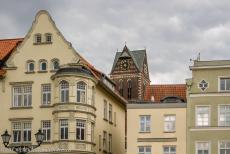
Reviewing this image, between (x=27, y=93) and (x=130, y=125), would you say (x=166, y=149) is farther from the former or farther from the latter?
(x=27, y=93)

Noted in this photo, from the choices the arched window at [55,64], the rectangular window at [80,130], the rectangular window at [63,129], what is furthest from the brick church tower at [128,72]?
the rectangular window at [63,129]

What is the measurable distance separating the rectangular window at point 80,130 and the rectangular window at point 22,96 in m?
5.29

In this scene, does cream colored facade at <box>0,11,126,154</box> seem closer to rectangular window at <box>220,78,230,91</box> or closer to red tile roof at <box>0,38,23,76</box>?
red tile roof at <box>0,38,23,76</box>

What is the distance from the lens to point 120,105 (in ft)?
228

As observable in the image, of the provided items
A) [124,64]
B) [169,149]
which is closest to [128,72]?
[124,64]

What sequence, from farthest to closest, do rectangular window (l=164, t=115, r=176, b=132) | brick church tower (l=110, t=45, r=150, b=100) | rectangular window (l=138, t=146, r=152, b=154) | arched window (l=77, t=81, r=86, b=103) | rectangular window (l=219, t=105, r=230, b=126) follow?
brick church tower (l=110, t=45, r=150, b=100), rectangular window (l=138, t=146, r=152, b=154), rectangular window (l=164, t=115, r=176, b=132), arched window (l=77, t=81, r=86, b=103), rectangular window (l=219, t=105, r=230, b=126)

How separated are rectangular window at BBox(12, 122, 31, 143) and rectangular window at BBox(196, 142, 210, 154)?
14.9m

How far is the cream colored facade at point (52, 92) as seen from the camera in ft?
181

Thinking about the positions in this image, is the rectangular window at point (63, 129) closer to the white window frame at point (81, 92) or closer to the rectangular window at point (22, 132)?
the white window frame at point (81, 92)

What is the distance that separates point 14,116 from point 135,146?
11152 millimetres

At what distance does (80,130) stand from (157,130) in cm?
685

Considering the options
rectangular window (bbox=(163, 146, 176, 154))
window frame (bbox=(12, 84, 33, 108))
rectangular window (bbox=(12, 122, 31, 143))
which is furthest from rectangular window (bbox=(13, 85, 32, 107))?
rectangular window (bbox=(163, 146, 176, 154))

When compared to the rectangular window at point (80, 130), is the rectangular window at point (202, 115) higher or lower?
higher

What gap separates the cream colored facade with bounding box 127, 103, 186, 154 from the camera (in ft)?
184
